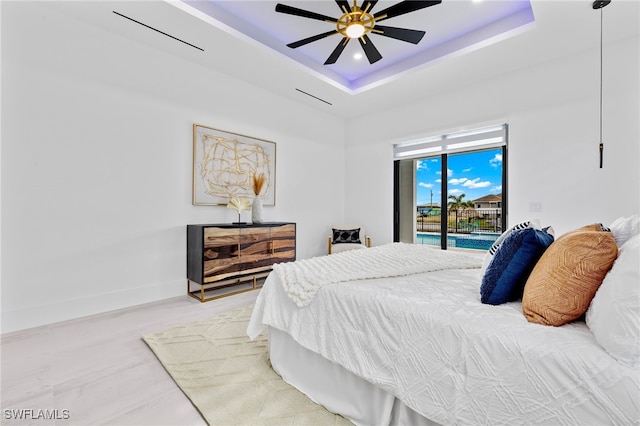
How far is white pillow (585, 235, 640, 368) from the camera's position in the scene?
31.0 inches

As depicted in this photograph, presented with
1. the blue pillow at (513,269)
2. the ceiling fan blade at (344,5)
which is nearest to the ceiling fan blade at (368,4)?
the ceiling fan blade at (344,5)

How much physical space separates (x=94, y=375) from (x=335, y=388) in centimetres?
154

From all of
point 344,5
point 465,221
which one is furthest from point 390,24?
point 465,221

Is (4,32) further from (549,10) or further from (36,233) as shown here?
(549,10)

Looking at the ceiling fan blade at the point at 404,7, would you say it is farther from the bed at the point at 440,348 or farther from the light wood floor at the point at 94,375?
the light wood floor at the point at 94,375

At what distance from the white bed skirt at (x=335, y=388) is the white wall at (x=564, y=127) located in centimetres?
334

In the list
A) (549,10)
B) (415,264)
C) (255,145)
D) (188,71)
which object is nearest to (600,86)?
(549,10)

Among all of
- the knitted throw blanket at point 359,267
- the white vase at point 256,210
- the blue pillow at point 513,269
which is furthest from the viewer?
the white vase at point 256,210

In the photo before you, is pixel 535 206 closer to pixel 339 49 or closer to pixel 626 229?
pixel 626 229

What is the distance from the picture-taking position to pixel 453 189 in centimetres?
459

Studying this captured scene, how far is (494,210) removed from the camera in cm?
423

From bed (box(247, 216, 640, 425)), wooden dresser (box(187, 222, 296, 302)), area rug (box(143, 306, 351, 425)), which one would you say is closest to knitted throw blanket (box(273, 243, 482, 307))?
bed (box(247, 216, 640, 425))

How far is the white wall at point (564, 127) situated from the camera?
10.0 ft

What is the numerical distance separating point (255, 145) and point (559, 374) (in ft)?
13.2
